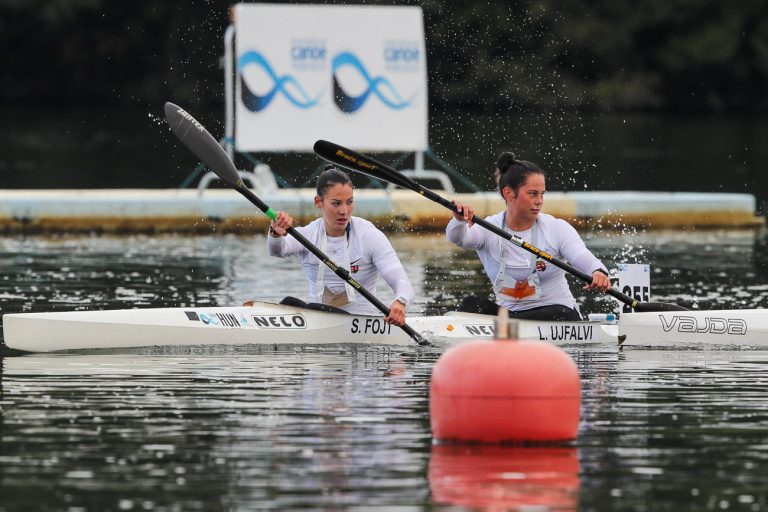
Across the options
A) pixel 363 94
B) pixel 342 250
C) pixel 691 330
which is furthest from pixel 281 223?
pixel 363 94

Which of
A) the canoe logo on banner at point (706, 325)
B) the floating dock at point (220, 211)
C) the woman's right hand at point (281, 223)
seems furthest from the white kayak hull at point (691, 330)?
the floating dock at point (220, 211)

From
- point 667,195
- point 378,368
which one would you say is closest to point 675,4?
point 667,195

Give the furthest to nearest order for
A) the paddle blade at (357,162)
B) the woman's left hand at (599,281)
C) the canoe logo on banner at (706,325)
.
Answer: the paddle blade at (357,162) < the canoe logo on banner at (706,325) < the woman's left hand at (599,281)

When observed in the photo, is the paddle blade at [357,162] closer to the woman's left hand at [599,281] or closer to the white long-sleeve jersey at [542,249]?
the white long-sleeve jersey at [542,249]

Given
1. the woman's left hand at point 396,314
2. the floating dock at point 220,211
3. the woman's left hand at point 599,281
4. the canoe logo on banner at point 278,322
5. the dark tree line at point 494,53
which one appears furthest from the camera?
the dark tree line at point 494,53

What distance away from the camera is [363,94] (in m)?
25.3

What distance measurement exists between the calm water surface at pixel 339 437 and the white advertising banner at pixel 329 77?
38.7ft

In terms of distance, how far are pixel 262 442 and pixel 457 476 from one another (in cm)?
125

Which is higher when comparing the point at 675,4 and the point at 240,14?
the point at 675,4

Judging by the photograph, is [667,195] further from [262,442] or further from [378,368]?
[262,442]

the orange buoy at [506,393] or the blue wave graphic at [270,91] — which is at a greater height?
the blue wave graphic at [270,91]

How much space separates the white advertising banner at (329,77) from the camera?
24.9 metres

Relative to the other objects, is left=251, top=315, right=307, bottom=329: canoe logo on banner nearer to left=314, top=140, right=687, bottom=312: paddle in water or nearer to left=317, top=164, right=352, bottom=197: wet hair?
left=317, top=164, right=352, bottom=197: wet hair

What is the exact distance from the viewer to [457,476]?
8.70m
